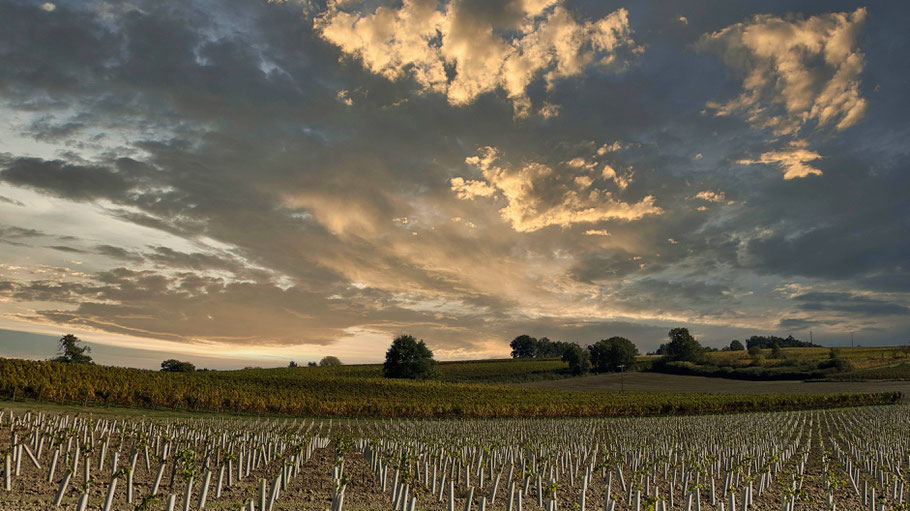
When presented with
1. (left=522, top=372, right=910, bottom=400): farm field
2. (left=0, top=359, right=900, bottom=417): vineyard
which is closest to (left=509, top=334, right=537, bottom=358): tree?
(left=522, top=372, right=910, bottom=400): farm field

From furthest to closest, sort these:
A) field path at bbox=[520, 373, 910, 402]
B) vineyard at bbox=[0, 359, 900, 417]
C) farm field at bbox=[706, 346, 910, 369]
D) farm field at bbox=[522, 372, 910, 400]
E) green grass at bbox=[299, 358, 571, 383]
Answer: farm field at bbox=[706, 346, 910, 369] → green grass at bbox=[299, 358, 571, 383] → farm field at bbox=[522, 372, 910, 400] → field path at bbox=[520, 373, 910, 402] → vineyard at bbox=[0, 359, 900, 417]

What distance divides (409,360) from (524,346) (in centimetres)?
10285

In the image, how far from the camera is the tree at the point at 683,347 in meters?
138

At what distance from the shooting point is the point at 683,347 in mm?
141000

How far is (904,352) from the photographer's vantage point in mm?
128250

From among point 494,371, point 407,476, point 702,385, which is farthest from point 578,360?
point 407,476

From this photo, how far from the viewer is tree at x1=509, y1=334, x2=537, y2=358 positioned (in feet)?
615

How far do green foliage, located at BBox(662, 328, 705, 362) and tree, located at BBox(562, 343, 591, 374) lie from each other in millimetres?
27012

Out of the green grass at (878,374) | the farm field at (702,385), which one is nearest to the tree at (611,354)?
the farm field at (702,385)

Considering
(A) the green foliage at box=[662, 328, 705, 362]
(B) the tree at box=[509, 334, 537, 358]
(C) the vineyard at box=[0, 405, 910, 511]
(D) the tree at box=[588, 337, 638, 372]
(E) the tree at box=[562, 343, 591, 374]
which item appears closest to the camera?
(C) the vineyard at box=[0, 405, 910, 511]

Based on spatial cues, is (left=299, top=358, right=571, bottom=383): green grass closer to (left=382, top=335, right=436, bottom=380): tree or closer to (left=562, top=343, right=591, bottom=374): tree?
(left=562, top=343, right=591, bottom=374): tree

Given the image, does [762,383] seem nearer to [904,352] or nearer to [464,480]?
[904,352]

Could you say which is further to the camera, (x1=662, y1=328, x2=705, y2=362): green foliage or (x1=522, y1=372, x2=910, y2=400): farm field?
(x1=662, y1=328, x2=705, y2=362): green foliage

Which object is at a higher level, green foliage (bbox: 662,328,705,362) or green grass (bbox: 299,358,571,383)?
green foliage (bbox: 662,328,705,362)
